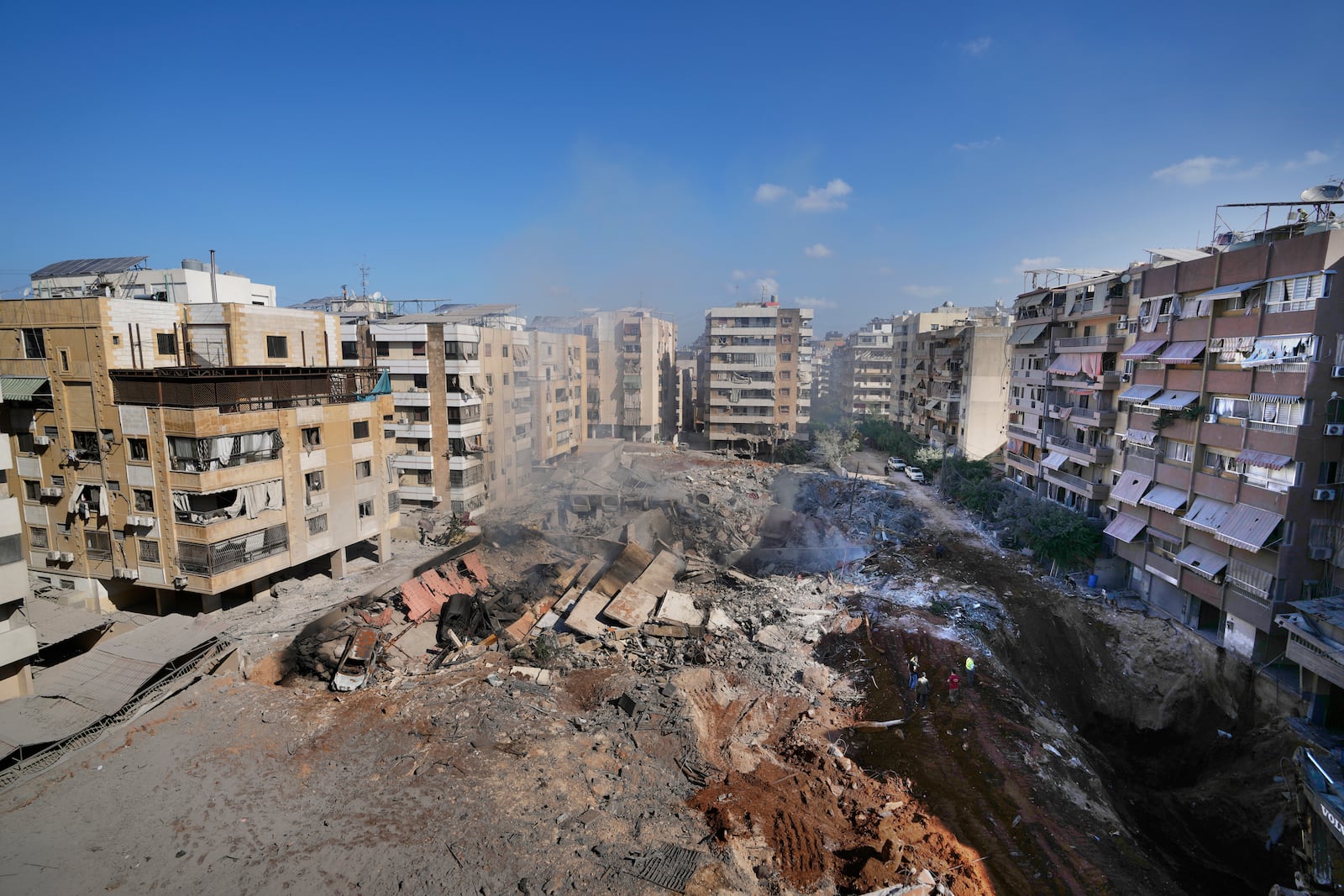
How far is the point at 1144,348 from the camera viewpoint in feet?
78.5

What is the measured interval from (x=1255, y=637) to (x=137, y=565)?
3352cm

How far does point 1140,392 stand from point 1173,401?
2.02 m

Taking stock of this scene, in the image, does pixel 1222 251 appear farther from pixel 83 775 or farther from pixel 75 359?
pixel 75 359

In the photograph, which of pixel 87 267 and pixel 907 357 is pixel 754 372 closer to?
pixel 907 357

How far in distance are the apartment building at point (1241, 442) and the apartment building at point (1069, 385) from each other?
350cm

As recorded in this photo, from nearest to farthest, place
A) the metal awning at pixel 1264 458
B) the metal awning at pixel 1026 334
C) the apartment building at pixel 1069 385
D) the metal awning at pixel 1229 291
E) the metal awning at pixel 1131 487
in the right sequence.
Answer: the metal awning at pixel 1264 458 < the metal awning at pixel 1229 291 < the metal awning at pixel 1131 487 < the apartment building at pixel 1069 385 < the metal awning at pixel 1026 334

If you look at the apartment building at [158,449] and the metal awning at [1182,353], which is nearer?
the apartment building at [158,449]

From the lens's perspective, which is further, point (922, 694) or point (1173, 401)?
point (1173, 401)

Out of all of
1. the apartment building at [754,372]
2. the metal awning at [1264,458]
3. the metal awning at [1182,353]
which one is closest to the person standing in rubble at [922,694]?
the metal awning at [1264,458]

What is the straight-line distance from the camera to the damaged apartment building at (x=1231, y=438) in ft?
55.9

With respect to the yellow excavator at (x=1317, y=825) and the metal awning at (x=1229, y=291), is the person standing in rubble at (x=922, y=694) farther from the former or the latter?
the metal awning at (x=1229, y=291)

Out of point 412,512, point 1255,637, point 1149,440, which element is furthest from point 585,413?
point 1255,637

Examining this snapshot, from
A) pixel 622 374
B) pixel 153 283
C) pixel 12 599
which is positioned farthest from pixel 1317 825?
pixel 622 374

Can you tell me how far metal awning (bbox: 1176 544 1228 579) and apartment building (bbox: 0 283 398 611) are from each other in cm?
2929
